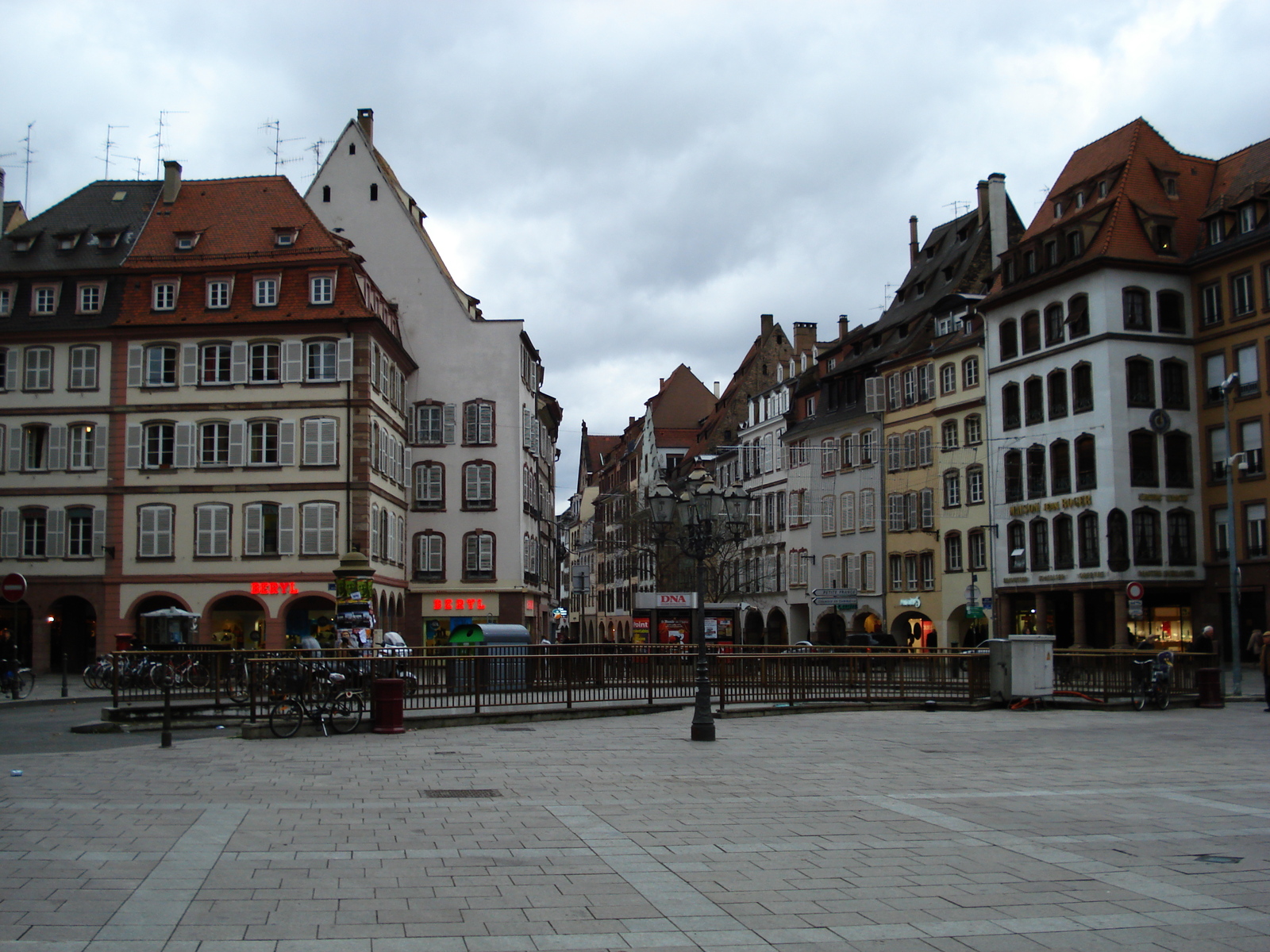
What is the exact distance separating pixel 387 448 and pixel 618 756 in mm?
37399

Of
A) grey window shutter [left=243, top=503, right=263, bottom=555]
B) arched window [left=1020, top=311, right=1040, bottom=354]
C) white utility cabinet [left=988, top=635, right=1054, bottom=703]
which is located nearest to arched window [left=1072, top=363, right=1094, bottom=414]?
arched window [left=1020, top=311, right=1040, bottom=354]

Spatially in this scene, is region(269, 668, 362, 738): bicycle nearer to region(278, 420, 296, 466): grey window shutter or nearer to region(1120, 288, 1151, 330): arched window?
region(278, 420, 296, 466): grey window shutter

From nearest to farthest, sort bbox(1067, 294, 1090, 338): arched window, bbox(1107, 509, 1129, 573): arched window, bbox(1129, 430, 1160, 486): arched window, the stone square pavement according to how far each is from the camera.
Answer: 1. the stone square pavement
2. bbox(1107, 509, 1129, 573): arched window
3. bbox(1129, 430, 1160, 486): arched window
4. bbox(1067, 294, 1090, 338): arched window

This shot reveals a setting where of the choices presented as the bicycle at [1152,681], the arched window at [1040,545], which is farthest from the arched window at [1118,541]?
the bicycle at [1152,681]

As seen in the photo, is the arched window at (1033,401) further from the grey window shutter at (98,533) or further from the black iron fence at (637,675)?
the grey window shutter at (98,533)

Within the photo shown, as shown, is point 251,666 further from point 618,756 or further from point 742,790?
point 742,790

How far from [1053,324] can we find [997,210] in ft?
37.6

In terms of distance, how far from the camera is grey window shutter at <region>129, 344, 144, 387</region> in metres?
50.2

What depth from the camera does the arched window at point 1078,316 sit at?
5059cm

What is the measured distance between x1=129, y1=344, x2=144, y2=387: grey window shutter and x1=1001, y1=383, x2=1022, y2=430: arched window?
35065 millimetres

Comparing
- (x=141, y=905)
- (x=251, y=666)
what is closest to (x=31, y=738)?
(x=251, y=666)

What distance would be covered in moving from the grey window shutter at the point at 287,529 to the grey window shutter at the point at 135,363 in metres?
7.81

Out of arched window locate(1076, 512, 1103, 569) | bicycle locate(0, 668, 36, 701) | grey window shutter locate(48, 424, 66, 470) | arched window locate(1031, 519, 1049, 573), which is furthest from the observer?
arched window locate(1031, 519, 1049, 573)

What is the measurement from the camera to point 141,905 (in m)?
7.93
